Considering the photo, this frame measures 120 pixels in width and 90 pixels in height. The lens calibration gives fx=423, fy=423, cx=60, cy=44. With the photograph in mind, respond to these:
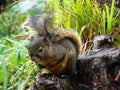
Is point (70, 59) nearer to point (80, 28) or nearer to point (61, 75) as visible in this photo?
point (61, 75)

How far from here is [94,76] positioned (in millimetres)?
3596

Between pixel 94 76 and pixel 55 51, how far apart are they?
409mm

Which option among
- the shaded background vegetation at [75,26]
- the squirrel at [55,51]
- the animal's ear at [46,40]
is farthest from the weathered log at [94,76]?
the shaded background vegetation at [75,26]

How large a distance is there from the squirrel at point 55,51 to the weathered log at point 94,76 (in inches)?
3.2

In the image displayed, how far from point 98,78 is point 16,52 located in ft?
5.72

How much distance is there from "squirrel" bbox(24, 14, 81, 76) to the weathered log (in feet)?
0.26

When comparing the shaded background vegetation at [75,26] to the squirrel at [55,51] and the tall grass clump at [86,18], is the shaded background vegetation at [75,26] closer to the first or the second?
the tall grass clump at [86,18]

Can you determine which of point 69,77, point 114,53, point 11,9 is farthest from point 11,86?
point 11,9

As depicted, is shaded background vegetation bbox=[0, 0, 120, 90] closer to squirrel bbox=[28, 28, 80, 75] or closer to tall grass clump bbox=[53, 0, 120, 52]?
tall grass clump bbox=[53, 0, 120, 52]

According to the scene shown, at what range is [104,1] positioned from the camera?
527cm

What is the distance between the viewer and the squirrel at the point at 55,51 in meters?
3.41

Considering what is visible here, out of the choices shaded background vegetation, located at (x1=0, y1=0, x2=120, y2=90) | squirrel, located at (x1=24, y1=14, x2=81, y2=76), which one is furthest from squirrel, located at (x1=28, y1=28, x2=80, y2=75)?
shaded background vegetation, located at (x1=0, y1=0, x2=120, y2=90)

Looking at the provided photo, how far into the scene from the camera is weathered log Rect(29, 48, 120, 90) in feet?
11.5

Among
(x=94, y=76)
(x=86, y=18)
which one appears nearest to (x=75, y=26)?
(x=86, y=18)
